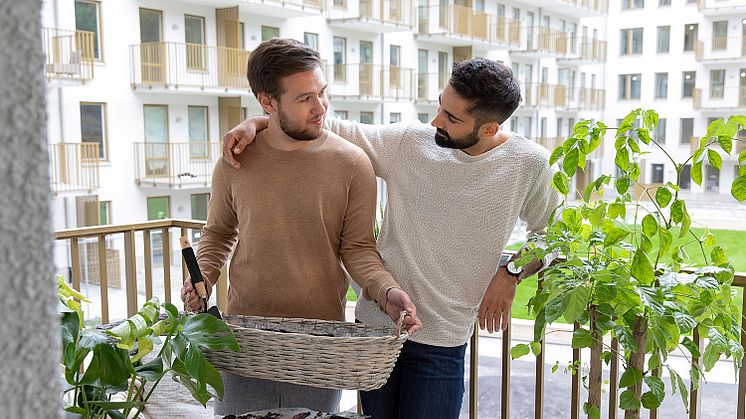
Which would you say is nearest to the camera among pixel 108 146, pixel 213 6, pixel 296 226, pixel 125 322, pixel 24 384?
pixel 24 384

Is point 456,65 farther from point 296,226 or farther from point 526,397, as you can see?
point 526,397

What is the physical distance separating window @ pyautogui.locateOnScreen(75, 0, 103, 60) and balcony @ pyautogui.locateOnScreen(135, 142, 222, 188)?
1.26 m

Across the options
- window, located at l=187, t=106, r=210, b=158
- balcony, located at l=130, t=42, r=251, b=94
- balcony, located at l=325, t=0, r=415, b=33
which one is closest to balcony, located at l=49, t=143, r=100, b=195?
balcony, located at l=130, t=42, r=251, b=94

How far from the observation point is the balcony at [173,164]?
344 inches

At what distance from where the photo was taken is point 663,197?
135cm

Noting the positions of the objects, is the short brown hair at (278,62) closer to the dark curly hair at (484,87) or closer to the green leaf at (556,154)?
the dark curly hair at (484,87)

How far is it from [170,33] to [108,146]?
1500 millimetres

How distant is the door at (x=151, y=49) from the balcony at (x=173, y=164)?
2.68 feet

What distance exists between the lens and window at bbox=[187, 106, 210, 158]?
30.2 ft

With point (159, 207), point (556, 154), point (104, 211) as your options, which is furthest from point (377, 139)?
point (159, 207)

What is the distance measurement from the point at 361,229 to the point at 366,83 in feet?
30.6

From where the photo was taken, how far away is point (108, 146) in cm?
846

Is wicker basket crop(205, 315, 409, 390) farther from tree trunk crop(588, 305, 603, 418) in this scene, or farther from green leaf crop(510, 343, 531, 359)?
tree trunk crop(588, 305, 603, 418)

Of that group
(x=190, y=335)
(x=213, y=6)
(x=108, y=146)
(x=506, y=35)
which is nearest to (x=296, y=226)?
(x=190, y=335)
